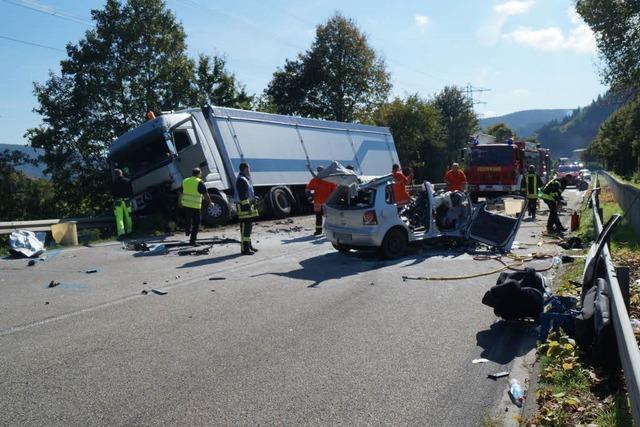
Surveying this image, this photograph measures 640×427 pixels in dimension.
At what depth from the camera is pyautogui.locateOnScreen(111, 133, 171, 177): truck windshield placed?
15812 millimetres

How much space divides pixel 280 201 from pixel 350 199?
854 cm

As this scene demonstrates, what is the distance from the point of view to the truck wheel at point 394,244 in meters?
10.5

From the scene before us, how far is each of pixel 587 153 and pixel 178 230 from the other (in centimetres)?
9120

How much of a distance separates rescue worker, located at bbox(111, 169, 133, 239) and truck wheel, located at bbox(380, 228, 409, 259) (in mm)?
7889

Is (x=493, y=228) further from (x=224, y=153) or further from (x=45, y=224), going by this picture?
(x=45, y=224)

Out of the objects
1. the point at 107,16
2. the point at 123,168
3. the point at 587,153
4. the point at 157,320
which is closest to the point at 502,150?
the point at 123,168

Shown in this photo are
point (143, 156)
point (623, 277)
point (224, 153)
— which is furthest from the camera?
point (224, 153)

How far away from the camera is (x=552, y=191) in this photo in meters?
14.3

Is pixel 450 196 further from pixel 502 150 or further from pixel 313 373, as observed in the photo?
pixel 502 150

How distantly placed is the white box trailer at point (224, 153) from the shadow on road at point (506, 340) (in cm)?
1141

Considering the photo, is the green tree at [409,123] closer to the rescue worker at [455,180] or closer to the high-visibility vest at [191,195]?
the rescue worker at [455,180]

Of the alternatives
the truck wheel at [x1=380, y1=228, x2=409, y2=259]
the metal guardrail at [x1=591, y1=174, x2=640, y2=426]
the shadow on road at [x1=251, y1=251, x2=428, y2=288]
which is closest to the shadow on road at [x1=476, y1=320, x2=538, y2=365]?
the metal guardrail at [x1=591, y1=174, x2=640, y2=426]

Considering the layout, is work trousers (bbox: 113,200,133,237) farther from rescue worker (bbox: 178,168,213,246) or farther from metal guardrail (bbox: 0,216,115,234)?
rescue worker (bbox: 178,168,213,246)

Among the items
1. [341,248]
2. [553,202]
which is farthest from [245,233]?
[553,202]
